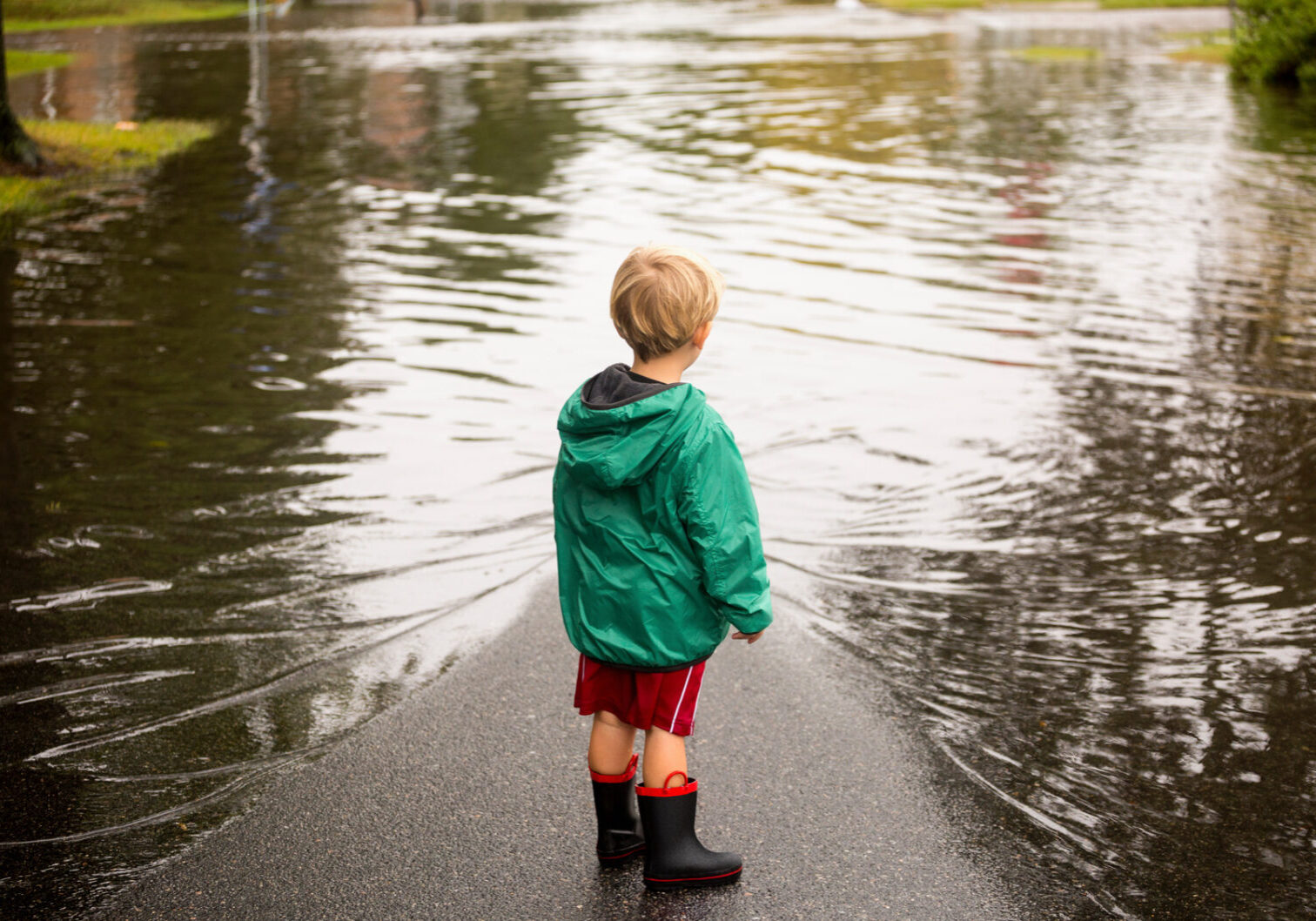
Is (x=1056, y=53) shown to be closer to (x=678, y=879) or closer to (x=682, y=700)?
(x=682, y=700)

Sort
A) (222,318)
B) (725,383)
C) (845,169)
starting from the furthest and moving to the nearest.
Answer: (845,169)
(222,318)
(725,383)

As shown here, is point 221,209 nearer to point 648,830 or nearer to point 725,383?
point 725,383

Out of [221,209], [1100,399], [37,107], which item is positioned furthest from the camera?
[37,107]

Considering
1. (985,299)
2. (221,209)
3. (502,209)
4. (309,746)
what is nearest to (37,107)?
(221,209)

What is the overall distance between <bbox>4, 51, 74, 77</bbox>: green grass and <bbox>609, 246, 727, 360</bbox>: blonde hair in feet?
87.1

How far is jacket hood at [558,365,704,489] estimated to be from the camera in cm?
290

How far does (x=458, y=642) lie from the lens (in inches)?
178

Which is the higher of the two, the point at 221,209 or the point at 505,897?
the point at 221,209

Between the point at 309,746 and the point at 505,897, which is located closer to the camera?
the point at 505,897

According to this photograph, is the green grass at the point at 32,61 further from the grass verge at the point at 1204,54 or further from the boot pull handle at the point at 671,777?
the boot pull handle at the point at 671,777

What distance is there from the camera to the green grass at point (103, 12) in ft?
132

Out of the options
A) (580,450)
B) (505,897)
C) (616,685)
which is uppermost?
(580,450)

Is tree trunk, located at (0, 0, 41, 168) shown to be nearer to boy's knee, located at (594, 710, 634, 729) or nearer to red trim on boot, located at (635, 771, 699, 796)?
boy's knee, located at (594, 710, 634, 729)

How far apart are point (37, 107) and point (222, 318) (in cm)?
1387
